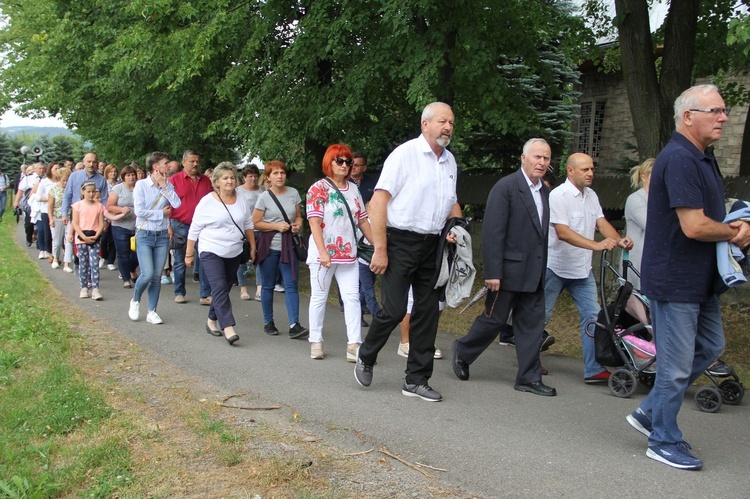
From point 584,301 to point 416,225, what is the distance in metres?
1.99

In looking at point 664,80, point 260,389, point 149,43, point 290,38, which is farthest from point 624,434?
point 149,43

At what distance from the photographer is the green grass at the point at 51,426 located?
435 centimetres

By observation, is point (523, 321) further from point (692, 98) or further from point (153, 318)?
point (153, 318)

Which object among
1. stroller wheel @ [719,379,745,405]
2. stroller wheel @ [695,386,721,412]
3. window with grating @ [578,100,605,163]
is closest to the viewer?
stroller wheel @ [695,386,721,412]

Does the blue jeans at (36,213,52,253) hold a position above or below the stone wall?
below

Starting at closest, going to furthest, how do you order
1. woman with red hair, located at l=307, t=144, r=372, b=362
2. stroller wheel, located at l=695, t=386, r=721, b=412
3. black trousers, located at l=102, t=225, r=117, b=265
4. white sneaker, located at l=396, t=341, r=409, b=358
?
stroller wheel, located at l=695, t=386, r=721, b=412
woman with red hair, located at l=307, t=144, r=372, b=362
white sneaker, located at l=396, t=341, r=409, b=358
black trousers, located at l=102, t=225, r=117, b=265

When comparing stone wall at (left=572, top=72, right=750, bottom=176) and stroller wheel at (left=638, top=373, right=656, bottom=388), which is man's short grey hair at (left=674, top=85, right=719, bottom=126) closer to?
stroller wheel at (left=638, top=373, right=656, bottom=388)

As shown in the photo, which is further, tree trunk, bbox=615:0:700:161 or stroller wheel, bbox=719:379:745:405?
tree trunk, bbox=615:0:700:161

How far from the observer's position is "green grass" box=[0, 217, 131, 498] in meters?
4.35

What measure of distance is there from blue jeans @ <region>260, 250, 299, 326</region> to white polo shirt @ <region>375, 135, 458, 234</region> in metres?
2.82

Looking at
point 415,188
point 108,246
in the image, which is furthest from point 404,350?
point 108,246

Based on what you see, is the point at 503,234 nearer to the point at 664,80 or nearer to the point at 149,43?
the point at 664,80

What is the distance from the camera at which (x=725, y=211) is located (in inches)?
186

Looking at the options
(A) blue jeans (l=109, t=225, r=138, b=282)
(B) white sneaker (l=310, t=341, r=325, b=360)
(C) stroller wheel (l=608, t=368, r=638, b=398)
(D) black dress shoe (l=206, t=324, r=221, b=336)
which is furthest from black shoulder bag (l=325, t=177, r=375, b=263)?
(A) blue jeans (l=109, t=225, r=138, b=282)
